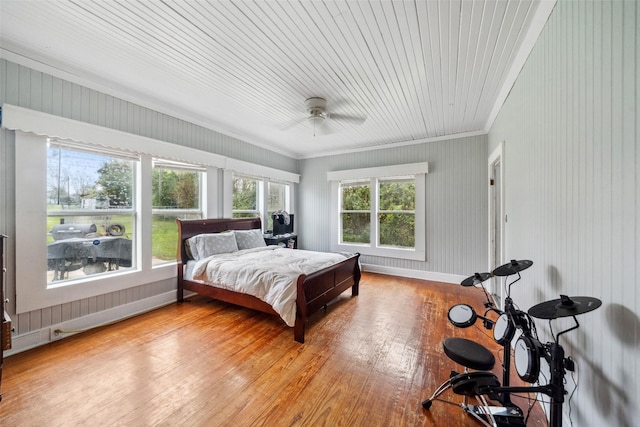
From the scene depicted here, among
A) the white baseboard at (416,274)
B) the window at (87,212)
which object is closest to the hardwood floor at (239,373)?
the window at (87,212)

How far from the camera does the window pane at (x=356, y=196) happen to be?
542cm

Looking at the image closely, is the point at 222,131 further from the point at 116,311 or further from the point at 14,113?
the point at 116,311

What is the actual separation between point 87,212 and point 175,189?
1078 millimetres

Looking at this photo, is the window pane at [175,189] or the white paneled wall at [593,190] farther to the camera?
the window pane at [175,189]

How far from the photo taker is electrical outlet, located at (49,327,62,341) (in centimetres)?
247

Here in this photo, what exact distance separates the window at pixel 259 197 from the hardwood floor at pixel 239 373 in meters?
2.21

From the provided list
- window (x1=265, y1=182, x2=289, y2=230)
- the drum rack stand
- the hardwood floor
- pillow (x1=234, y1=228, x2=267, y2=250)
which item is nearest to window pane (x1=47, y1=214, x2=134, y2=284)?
the hardwood floor

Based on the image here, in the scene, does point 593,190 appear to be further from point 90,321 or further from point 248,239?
point 90,321

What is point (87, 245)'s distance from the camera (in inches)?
111

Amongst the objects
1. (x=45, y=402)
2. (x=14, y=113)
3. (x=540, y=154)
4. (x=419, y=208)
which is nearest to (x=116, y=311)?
(x=45, y=402)

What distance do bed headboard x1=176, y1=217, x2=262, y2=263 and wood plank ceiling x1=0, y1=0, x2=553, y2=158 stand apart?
5.37 ft

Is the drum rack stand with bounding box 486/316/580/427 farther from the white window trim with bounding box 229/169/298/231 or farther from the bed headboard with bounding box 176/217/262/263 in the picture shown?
the white window trim with bounding box 229/169/298/231

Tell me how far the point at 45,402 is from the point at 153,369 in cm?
62

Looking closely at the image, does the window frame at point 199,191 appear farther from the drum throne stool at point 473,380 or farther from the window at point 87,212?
the drum throne stool at point 473,380
